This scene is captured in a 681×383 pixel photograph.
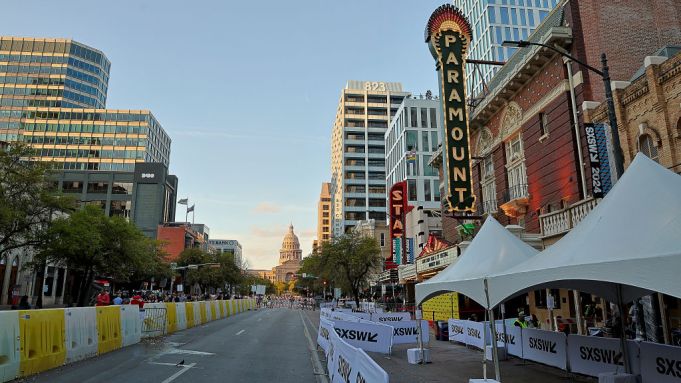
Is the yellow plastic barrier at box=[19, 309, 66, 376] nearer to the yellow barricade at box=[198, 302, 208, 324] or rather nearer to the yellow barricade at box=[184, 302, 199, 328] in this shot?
the yellow barricade at box=[184, 302, 199, 328]

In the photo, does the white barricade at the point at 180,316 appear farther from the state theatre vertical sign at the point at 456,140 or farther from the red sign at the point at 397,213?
the red sign at the point at 397,213

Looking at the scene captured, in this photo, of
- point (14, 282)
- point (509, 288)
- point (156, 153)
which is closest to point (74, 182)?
point (156, 153)

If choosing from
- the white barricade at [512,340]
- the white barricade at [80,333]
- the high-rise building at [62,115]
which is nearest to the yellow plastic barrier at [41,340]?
the white barricade at [80,333]

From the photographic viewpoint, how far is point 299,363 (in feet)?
41.8

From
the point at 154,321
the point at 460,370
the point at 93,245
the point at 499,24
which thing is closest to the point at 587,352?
the point at 460,370

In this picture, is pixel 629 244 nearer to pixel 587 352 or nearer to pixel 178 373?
pixel 587 352

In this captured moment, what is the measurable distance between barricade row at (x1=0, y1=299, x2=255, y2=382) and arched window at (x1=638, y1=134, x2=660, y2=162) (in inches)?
768

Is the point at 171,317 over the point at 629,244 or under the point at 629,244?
under

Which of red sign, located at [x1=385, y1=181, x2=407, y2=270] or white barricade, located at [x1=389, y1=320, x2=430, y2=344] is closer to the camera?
white barricade, located at [x1=389, y1=320, x2=430, y2=344]

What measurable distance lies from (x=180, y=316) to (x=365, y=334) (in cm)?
1099

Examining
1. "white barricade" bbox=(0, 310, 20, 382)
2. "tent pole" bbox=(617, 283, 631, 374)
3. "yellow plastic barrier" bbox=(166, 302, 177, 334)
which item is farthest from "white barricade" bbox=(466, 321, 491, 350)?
"white barricade" bbox=(0, 310, 20, 382)

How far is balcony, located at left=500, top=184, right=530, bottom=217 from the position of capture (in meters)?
25.7

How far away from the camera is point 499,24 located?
66.1 m

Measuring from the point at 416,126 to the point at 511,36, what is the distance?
18392 millimetres
